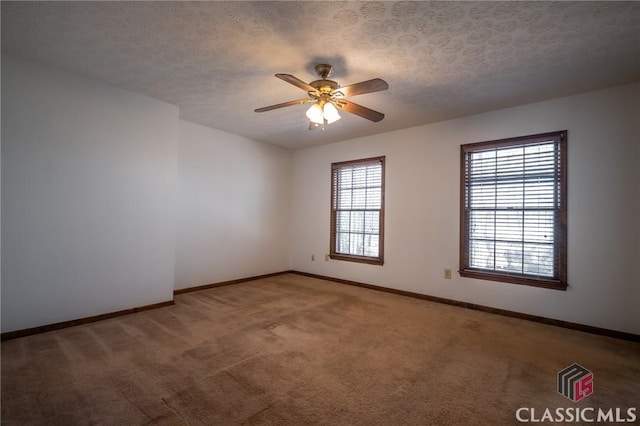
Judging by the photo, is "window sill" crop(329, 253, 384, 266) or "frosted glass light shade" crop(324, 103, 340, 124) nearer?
"frosted glass light shade" crop(324, 103, 340, 124)

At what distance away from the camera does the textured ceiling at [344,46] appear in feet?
6.61

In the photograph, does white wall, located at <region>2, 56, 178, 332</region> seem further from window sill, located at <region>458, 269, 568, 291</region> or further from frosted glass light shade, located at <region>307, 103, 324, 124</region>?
window sill, located at <region>458, 269, 568, 291</region>

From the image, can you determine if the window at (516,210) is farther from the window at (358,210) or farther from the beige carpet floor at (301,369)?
the window at (358,210)

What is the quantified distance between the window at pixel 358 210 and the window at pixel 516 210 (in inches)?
52.6

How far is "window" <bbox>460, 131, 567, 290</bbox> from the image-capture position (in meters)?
3.33

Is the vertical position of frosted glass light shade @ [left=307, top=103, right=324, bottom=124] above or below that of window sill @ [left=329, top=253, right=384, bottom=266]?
above

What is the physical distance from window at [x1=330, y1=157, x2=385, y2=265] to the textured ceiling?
1.69 m

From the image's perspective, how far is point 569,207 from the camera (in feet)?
10.7

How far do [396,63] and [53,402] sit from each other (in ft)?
11.8

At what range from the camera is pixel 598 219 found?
3.11 meters

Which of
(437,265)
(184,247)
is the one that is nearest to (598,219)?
(437,265)

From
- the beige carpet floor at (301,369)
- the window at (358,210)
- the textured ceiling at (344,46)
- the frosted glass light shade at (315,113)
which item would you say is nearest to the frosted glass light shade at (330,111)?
the frosted glass light shade at (315,113)

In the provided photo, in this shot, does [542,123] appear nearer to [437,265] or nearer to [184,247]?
[437,265]

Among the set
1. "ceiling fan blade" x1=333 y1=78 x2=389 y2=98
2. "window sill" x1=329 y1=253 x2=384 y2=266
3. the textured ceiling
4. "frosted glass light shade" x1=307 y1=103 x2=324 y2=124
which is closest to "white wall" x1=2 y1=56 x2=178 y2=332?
the textured ceiling
